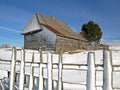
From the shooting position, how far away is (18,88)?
11.3 ft

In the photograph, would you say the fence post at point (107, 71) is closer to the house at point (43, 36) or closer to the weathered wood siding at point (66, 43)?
the weathered wood siding at point (66, 43)

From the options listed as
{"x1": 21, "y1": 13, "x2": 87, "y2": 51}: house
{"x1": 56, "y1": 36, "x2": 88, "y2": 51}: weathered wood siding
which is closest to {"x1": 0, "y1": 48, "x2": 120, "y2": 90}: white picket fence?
{"x1": 56, "y1": 36, "x2": 88, "y2": 51}: weathered wood siding

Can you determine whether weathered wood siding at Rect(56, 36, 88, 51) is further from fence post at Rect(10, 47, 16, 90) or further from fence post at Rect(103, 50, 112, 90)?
fence post at Rect(103, 50, 112, 90)

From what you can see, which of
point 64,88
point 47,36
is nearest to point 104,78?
point 64,88

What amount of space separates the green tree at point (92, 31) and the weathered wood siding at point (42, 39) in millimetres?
21792

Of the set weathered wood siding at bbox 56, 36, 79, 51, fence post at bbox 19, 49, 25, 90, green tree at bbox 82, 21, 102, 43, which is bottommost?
fence post at bbox 19, 49, 25, 90

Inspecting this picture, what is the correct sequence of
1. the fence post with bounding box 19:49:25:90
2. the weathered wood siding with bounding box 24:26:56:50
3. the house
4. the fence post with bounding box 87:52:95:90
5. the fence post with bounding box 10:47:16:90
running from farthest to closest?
the house → the weathered wood siding with bounding box 24:26:56:50 → the fence post with bounding box 10:47:16:90 → the fence post with bounding box 19:49:25:90 → the fence post with bounding box 87:52:95:90

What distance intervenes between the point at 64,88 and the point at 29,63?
0.78 metres

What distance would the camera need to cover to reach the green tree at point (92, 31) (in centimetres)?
5069

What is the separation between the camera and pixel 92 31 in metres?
50.7

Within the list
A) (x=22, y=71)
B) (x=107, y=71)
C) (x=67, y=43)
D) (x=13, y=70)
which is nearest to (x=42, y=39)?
(x=67, y=43)

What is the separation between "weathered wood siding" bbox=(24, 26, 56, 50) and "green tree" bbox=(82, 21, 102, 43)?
858 inches

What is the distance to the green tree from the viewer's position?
1996 inches

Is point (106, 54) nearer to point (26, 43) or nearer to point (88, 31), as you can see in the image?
point (26, 43)
